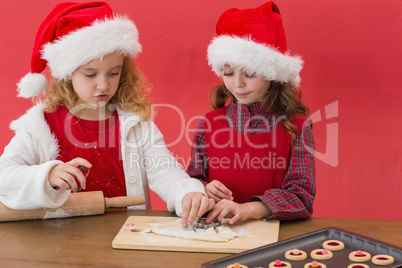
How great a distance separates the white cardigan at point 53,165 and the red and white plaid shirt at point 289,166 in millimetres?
106

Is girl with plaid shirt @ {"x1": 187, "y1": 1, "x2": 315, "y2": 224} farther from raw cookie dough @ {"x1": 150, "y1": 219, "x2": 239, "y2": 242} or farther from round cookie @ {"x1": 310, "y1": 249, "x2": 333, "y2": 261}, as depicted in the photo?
round cookie @ {"x1": 310, "y1": 249, "x2": 333, "y2": 261}

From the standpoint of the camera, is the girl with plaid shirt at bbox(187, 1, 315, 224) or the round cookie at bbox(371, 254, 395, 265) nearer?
the round cookie at bbox(371, 254, 395, 265)

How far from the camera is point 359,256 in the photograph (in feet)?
3.92

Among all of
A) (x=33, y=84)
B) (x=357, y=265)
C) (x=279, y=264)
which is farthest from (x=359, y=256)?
(x=33, y=84)

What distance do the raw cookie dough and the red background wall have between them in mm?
893

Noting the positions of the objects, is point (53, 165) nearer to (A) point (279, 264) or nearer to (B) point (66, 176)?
(B) point (66, 176)

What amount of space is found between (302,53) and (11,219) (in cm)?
120

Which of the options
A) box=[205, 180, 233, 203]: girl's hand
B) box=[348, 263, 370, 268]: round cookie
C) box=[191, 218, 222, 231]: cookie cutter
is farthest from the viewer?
box=[205, 180, 233, 203]: girl's hand

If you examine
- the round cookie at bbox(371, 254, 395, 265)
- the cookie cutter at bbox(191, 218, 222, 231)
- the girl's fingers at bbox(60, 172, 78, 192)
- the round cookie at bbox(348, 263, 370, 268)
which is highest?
the girl's fingers at bbox(60, 172, 78, 192)

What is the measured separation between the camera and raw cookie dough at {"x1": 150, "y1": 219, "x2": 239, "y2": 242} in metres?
1.32

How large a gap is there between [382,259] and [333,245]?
0.39 feet

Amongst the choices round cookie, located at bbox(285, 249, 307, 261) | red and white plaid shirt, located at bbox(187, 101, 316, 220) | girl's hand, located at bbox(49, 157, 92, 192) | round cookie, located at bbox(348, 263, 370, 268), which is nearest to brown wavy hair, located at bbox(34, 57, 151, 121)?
red and white plaid shirt, located at bbox(187, 101, 316, 220)

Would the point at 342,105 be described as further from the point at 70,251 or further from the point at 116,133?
the point at 70,251

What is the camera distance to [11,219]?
1.49 m
